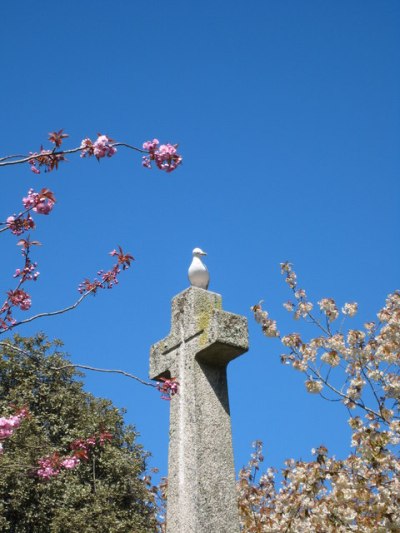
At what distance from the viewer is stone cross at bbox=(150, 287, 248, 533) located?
4332mm

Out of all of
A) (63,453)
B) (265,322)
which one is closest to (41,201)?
(265,322)

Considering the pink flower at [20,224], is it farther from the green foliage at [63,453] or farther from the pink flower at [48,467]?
the green foliage at [63,453]

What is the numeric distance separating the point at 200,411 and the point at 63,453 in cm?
820

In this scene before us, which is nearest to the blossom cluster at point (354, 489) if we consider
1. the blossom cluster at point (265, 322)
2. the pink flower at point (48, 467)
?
the blossom cluster at point (265, 322)

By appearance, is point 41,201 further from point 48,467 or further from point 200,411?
point 48,467

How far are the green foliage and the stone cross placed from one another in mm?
6044

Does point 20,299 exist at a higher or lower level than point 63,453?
lower

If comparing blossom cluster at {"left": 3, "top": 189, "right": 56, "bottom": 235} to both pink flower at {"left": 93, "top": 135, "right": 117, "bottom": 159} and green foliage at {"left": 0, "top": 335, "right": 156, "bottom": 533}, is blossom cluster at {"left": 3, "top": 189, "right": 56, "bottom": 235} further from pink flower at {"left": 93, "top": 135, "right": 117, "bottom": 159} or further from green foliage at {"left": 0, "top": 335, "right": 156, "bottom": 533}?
green foliage at {"left": 0, "top": 335, "right": 156, "bottom": 533}

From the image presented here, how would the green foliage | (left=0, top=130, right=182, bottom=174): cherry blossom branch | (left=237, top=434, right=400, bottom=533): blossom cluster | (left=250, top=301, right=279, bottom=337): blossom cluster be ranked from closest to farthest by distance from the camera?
(left=0, top=130, right=182, bottom=174): cherry blossom branch, (left=237, top=434, right=400, bottom=533): blossom cluster, (left=250, top=301, right=279, bottom=337): blossom cluster, the green foliage

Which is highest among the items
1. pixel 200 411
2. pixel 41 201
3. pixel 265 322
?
pixel 265 322

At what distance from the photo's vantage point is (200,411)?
4.62 meters

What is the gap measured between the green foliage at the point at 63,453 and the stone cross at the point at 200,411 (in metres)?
6.04

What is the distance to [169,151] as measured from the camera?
436cm

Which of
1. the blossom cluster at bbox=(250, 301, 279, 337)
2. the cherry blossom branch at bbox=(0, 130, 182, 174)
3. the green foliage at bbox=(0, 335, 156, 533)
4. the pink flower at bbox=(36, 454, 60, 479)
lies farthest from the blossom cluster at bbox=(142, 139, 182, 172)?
the green foliage at bbox=(0, 335, 156, 533)
